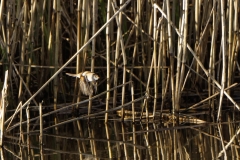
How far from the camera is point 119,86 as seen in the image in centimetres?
500

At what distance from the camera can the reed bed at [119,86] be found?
4668 mm

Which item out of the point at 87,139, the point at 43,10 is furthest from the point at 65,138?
the point at 43,10

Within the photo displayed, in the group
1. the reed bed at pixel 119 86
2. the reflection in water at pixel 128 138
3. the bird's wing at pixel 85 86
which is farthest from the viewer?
the bird's wing at pixel 85 86

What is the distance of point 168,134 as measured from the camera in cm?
498

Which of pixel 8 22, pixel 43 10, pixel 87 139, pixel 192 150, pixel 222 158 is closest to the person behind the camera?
pixel 222 158

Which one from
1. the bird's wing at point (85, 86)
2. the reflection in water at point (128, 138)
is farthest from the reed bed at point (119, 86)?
the bird's wing at point (85, 86)

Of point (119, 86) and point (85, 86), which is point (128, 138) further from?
point (85, 86)

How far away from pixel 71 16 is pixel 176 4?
1014 millimetres

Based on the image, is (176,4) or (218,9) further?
(176,4)

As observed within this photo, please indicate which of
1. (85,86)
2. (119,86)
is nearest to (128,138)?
(119,86)

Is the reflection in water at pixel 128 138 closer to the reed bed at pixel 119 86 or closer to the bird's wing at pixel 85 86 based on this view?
the reed bed at pixel 119 86

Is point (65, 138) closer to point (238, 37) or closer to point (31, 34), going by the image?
point (31, 34)

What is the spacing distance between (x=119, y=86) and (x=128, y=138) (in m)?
0.42

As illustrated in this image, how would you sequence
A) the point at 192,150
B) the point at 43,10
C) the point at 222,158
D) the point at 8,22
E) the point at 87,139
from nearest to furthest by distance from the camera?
the point at 222,158, the point at 192,150, the point at 87,139, the point at 8,22, the point at 43,10
